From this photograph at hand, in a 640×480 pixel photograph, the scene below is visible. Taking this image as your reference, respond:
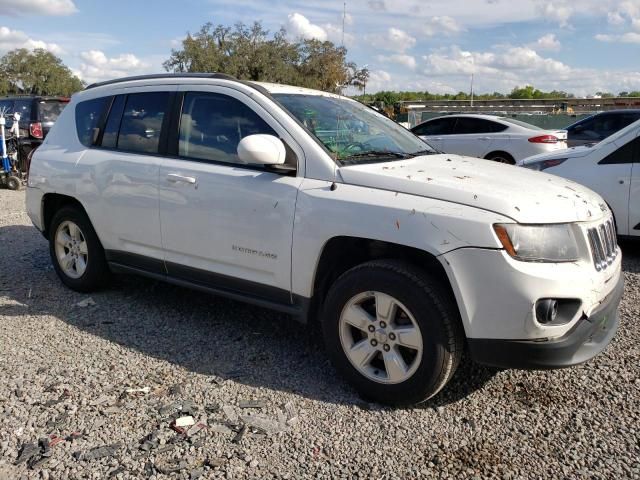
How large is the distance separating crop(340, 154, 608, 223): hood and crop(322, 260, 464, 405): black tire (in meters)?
0.45

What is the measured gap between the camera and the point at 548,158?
706 centimetres

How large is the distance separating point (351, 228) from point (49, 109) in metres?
11.4

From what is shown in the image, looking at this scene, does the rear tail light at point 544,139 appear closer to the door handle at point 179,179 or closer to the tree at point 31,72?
the door handle at point 179,179

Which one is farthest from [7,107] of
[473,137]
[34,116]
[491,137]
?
[491,137]

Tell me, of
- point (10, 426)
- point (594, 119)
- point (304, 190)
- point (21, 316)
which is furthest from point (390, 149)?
point (594, 119)

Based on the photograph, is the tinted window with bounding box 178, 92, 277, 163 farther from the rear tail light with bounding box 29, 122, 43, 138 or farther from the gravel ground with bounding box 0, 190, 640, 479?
the rear tail light with bounding box 29, 122, 43, 138

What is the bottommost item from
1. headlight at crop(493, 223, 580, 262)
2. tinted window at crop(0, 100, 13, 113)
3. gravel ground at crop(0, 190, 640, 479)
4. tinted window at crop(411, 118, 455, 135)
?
gravel ground at crop(0, 190, 640, 479)

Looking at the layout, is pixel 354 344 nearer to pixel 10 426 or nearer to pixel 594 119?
pixel 10 426

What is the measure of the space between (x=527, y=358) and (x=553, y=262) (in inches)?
19.8

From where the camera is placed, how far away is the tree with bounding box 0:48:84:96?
6606 cm

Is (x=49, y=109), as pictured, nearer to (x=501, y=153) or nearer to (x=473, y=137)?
(x=473, y=137)

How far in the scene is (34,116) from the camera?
12.3m

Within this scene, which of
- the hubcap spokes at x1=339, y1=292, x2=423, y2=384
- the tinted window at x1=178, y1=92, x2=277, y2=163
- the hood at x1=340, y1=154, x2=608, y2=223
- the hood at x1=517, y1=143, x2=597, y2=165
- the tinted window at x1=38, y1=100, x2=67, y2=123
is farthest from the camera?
the tinted window at x1=38, y1=100, x2=67, y2=123

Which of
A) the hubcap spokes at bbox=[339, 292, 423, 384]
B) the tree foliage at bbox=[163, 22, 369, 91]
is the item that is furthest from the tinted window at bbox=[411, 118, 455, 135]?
the tree foliage at bbox=[163, 22, 369, 91]
